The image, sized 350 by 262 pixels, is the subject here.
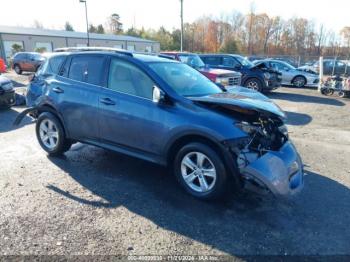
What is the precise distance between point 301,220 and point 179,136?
5.77ft

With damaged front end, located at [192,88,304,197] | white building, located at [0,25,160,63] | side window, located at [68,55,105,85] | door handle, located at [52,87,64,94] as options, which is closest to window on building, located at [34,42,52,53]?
white building, located at [0,25,160,63]

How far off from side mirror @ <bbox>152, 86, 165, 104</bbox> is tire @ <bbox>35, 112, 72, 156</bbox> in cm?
212

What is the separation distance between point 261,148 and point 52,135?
3682 mm

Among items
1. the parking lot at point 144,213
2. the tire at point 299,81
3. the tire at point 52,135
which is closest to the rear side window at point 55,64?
the tire at point 52,135

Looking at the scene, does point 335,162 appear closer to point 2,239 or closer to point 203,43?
point 2,239

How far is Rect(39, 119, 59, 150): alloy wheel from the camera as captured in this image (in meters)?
5.32

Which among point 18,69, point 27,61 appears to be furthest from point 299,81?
point 18,69

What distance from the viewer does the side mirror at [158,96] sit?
393cm

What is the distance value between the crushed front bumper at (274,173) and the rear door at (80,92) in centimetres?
250

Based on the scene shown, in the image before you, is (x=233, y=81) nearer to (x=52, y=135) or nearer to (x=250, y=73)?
(x=250, y=73)

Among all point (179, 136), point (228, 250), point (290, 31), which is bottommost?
point (228, 250)

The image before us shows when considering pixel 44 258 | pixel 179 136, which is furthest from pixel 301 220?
pixel 44 258

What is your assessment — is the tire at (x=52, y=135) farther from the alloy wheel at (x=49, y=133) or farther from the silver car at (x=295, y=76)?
the silver car at (x=295, y=76)

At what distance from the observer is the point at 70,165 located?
16.6ft
